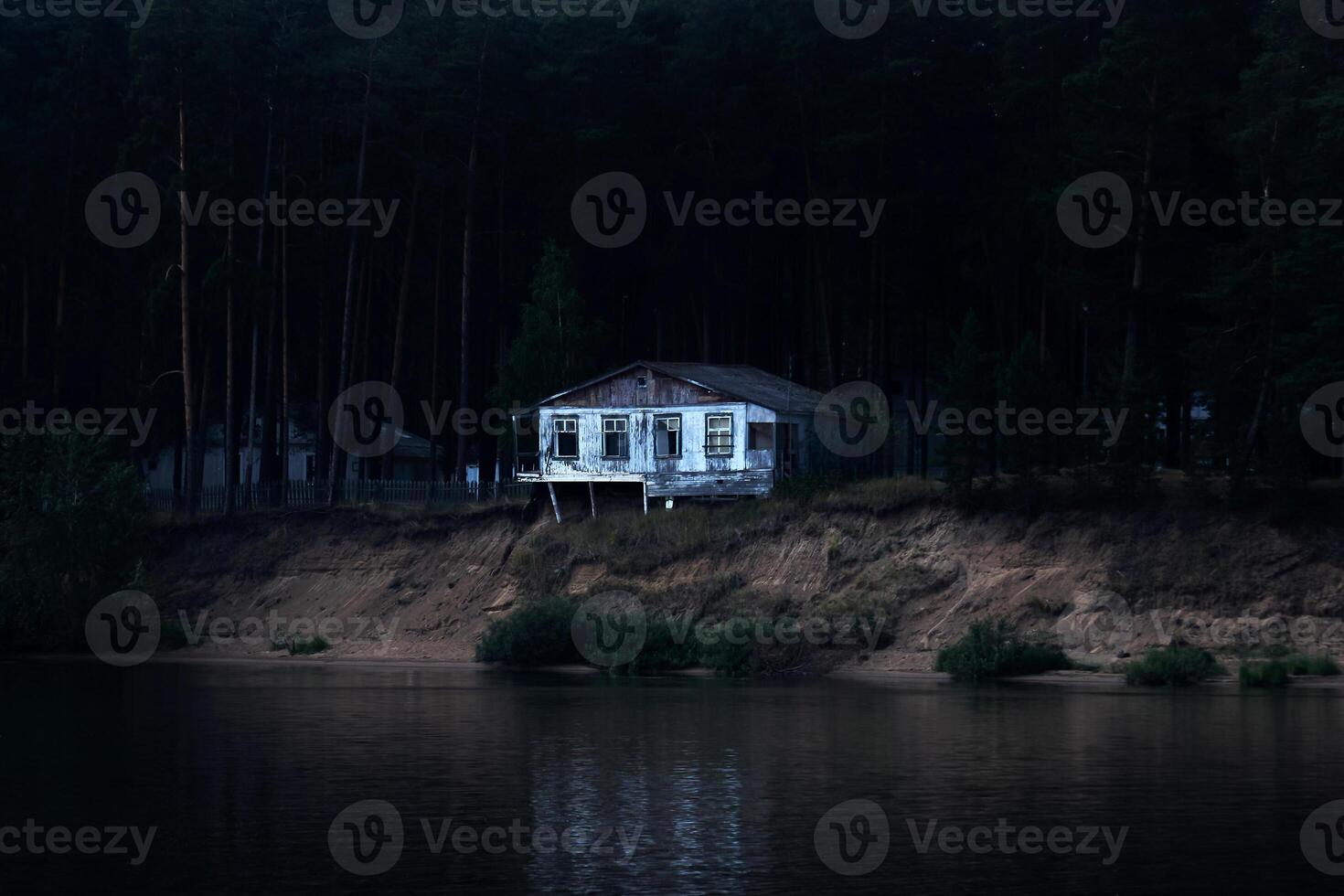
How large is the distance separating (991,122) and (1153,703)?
117 ft

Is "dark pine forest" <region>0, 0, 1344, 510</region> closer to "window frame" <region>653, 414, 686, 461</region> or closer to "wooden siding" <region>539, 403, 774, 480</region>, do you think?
"wooden siding" <region>539, 403, 774, 480</region>

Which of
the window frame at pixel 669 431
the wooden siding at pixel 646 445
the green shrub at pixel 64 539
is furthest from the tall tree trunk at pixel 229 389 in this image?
the window frame at pixel 669 431

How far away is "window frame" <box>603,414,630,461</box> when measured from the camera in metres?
68.6

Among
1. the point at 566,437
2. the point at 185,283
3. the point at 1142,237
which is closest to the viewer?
the point at 1142,237

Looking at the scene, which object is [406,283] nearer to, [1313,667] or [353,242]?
[353,242]

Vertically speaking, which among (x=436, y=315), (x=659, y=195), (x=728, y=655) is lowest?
(x=728, y=655)

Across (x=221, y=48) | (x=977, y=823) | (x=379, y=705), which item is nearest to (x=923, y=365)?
(x=221, y=48)

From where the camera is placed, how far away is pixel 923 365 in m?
80.2

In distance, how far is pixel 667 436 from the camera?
2689 inches

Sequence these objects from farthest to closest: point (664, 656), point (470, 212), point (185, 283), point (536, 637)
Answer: point (470, 212), point (185, 283), point (536, 637), point (664, 656)

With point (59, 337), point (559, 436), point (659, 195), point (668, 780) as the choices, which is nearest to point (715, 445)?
point (559, 436)

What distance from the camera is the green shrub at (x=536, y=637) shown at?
200 ft

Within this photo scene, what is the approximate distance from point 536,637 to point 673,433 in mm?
11394

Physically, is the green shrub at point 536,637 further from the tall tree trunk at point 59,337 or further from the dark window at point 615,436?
the tall tree trunk at point 59,337
